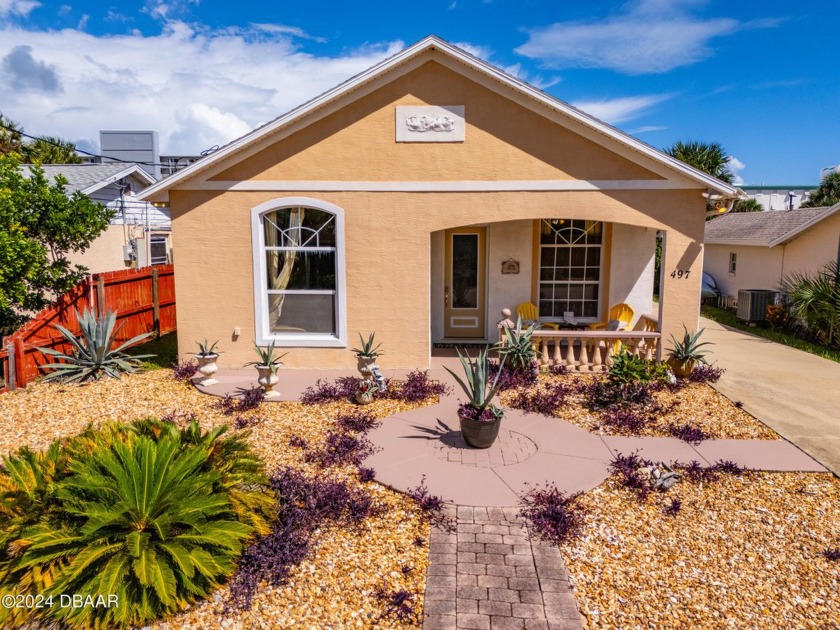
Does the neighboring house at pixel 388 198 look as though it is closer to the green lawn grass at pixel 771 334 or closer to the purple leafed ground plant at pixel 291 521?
the purple leafed ground plant at pixel 291 521

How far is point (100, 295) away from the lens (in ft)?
38.3

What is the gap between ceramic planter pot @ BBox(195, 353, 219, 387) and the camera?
9.28m

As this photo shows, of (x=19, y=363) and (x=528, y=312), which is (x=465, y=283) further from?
(x=19, y=363)

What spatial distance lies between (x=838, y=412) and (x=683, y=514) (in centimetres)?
482

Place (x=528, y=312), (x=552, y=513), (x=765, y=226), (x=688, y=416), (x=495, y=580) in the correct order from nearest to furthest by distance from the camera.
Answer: (x=495, y=580) < (x=552, y=513) < (x=688, y=416) < (x=528, y=312) < (x=765, y=226)

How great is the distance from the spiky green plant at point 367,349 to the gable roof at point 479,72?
3935 millimetres

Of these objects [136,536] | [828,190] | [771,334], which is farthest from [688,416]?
[828,190]

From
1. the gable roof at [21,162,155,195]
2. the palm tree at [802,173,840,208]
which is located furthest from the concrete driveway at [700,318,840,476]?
the palm tree at [802,173,840,208]

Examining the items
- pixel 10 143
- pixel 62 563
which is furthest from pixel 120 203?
pixel 62 563

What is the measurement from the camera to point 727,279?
21.8m

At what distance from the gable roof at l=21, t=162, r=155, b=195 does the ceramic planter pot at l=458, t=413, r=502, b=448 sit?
13895 mm

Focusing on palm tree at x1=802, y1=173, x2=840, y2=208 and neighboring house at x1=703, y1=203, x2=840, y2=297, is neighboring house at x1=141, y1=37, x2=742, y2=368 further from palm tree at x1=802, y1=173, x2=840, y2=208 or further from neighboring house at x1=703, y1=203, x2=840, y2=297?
palm tree at x1=802, y1=173, x2=840, y2=208

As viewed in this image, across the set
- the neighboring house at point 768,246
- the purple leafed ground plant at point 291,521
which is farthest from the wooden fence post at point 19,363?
the neighboring house at point 768,246

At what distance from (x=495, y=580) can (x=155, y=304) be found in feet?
40.8
